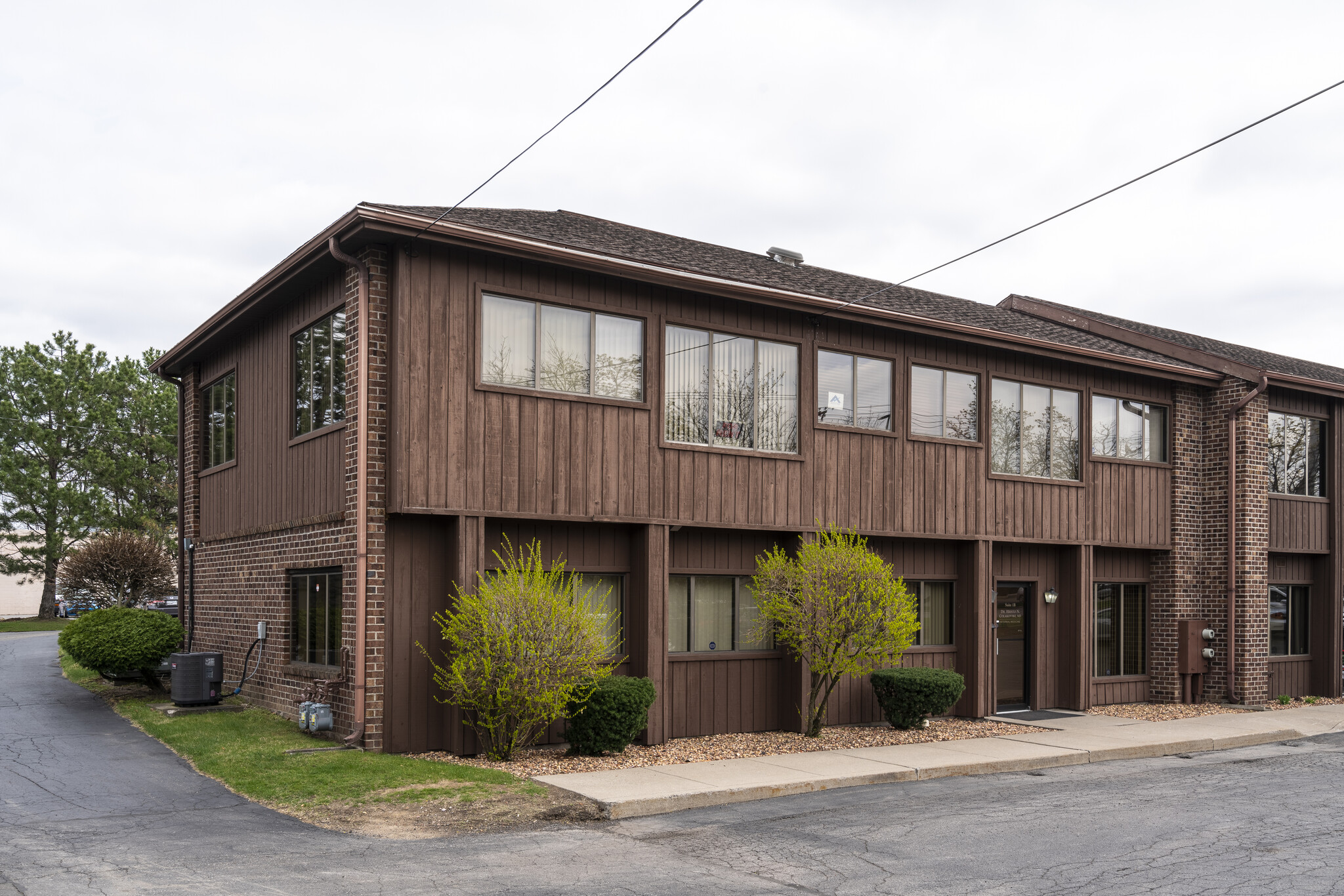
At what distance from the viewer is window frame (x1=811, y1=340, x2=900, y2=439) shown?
49.9ft

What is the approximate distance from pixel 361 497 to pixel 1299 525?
17.1 meters

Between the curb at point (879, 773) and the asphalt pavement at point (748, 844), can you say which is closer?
the asphalt pavement at point (748, 844)

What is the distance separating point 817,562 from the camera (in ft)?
45.9

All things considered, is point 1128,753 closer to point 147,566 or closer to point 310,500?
point 310,500

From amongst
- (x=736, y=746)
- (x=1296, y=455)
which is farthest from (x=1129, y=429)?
(x=736, y=746)

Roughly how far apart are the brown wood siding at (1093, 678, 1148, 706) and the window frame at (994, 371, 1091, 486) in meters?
2.55

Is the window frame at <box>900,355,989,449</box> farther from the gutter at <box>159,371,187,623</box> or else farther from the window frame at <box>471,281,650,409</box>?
the gutter at <box>159,371,187,623</box>

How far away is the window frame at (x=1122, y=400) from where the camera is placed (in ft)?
A: 59.9

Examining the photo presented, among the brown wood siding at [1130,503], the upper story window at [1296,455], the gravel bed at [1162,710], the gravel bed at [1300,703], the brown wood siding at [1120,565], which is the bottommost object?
the gravel bed at [1300,703]

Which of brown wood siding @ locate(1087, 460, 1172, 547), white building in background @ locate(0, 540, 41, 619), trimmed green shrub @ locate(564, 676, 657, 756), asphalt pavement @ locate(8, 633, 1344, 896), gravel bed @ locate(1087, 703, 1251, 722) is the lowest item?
white building in background @ locate(0, 540, 41, 619)

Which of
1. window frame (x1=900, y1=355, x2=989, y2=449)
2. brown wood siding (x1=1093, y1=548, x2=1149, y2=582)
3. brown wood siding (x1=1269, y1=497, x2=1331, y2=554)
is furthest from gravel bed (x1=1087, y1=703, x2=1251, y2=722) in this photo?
window frame (x1=900, y1=355, x2=989, y2=449)

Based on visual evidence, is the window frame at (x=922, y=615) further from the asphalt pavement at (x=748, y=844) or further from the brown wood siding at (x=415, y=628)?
the brown wood siding at (x=415, y=628)

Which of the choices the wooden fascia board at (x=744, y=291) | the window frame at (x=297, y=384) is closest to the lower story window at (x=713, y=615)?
the wooden fascia board at (x=744, y=291)

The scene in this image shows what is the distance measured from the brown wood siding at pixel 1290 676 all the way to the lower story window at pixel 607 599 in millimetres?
12819
